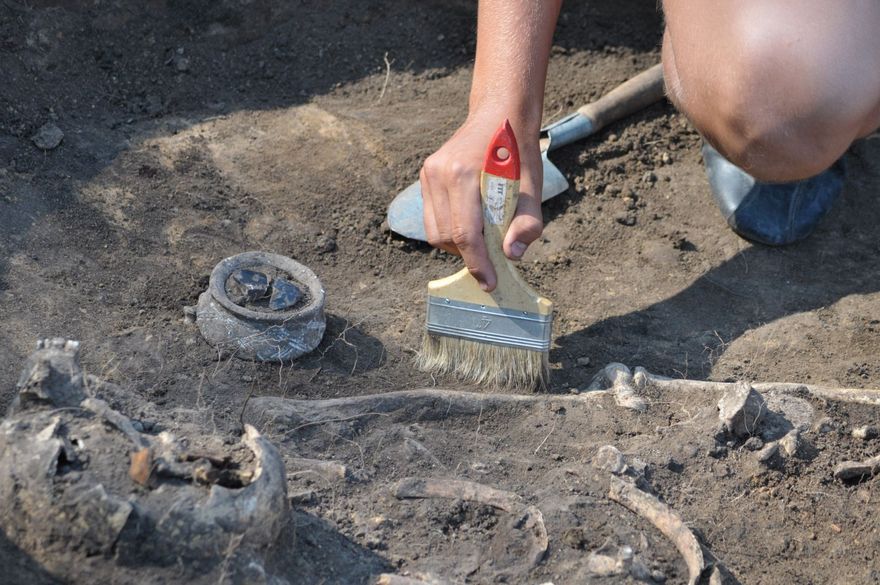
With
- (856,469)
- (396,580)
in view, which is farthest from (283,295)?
(856,469)

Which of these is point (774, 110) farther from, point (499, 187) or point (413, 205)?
point (413, 205)

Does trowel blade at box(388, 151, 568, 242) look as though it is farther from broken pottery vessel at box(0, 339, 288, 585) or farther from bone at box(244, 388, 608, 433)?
broken pottery vessel at box(0, 339, 288, 585)

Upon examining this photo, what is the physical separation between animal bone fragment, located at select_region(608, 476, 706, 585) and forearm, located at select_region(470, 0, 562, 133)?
3.66 feet

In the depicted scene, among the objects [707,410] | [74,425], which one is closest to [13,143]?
[74,425]

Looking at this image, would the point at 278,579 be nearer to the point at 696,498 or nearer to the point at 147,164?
the point at 696,498

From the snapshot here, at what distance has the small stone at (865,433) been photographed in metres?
2.65

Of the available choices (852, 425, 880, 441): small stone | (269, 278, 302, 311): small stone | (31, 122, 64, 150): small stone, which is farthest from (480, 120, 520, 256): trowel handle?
(31, 122, 64, 150): small stone

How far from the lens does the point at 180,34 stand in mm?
4180

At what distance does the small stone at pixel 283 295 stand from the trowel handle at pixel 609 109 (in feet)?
4.35

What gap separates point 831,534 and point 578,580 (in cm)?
70

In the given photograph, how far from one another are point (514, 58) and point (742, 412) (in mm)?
1240

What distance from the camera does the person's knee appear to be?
2.90 m

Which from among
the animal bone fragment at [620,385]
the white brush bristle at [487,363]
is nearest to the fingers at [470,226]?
the white brush bristle at [487,363]

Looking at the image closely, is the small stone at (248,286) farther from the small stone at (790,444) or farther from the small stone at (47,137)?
the small stone at (790,444)
